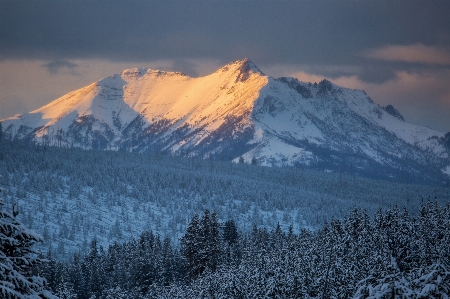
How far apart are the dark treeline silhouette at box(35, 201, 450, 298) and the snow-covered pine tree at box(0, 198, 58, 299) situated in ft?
31.4

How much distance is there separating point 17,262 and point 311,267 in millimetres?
29924

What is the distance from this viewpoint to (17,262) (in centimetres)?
1780

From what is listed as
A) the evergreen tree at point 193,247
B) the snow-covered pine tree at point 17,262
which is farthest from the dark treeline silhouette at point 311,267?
the snow-covered pine tree at point 17,262

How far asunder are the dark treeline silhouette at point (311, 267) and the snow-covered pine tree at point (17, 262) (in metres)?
9.57

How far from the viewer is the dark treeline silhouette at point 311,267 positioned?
20.1 meters

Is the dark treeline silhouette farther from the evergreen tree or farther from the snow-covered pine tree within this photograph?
the snow-covered pine tree

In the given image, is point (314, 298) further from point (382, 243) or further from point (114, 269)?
point (114, 269)

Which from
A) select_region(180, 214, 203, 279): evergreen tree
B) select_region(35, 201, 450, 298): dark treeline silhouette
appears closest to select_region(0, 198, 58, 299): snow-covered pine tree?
select_region(35, 201, 450, 298): dark treeline silhouette

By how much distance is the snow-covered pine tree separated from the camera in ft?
53.1

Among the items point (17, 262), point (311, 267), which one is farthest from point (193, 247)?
point (17, 262)

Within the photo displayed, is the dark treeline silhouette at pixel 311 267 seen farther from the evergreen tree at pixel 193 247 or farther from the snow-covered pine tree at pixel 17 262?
the snow-covered pine tree at pixel 17 262

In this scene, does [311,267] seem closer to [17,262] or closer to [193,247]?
[17,262]

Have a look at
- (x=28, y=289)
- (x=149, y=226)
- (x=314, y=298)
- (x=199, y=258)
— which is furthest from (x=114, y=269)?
(x=149, y=226)

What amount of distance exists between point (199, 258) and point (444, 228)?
33331 mm
